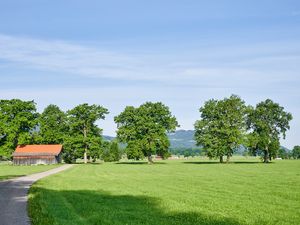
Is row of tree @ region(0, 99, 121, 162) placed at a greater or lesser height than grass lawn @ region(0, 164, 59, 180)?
greater

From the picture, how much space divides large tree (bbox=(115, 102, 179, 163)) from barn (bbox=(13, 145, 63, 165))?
19.6 m

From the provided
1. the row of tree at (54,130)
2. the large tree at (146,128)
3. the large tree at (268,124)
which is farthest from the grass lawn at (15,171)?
the large tree at (268,124)

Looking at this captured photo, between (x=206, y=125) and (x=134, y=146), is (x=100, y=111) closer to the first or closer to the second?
(x=134, y=146)

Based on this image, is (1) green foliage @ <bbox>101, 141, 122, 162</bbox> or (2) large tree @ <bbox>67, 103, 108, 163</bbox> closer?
(2) large tree @ <bbox>67, 103, 108, 163</bbox>

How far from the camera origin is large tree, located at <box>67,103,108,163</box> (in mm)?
120812

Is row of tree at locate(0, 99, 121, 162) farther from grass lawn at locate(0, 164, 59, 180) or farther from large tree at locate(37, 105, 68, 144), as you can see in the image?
grass lawn at locate(0, 164, 59, 180)

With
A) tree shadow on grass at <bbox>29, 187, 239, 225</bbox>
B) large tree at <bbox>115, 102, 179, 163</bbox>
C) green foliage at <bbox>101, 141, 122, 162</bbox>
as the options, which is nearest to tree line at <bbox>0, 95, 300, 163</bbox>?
large tree at <bbox>115, 102, 179, 163</bbox>

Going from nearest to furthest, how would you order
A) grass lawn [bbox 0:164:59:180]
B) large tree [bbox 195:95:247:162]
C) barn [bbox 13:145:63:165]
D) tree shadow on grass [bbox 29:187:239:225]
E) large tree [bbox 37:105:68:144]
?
tree shadow on grass [bbox 29:187:239:225] → grass lawn [bbox 0:164:59:180] → large tree [bbox 195:95:247:162] → barn [bbox 13:145:63:165] → large tree [bbox 37:105:68:144]

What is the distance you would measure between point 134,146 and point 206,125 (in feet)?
63.3

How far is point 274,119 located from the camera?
382 feet

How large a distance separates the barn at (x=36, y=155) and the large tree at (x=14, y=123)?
114 inches

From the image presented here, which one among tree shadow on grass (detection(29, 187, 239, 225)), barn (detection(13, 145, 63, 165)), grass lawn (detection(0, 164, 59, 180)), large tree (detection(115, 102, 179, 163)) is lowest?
tree shadow on grass (detection(29, 187, 239, 225))

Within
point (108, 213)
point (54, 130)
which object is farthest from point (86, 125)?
point (108, 213)

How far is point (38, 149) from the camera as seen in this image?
12019 centimetres
